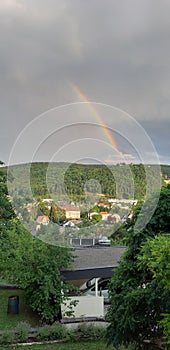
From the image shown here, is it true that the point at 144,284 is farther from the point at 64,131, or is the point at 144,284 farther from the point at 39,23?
the point at 39,23

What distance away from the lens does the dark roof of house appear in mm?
8914

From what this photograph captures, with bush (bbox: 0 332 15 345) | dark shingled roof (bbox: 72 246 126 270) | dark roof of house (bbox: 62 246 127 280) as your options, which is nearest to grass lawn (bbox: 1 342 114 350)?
bush (bbox: 0 332 15 345)

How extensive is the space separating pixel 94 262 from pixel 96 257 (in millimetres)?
882

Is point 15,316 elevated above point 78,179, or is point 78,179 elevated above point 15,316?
point 78,179

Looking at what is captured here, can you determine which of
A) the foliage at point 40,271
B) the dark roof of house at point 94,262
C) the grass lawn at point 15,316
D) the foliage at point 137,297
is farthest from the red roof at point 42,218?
the grass lawn at point 15,316

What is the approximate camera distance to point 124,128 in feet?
24.7

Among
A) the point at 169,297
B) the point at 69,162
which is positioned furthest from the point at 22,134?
the point at 169,297

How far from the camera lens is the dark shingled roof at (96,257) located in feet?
31.6

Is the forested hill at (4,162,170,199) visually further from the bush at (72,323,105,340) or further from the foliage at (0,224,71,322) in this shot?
the bush at (72,323,105,340)

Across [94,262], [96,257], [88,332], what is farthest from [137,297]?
[96,257]

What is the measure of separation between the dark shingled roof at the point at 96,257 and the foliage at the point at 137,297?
3.57 m

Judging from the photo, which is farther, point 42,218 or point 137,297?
point 42,218

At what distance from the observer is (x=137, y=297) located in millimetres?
4930

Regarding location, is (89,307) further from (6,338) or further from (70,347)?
(6,338)
